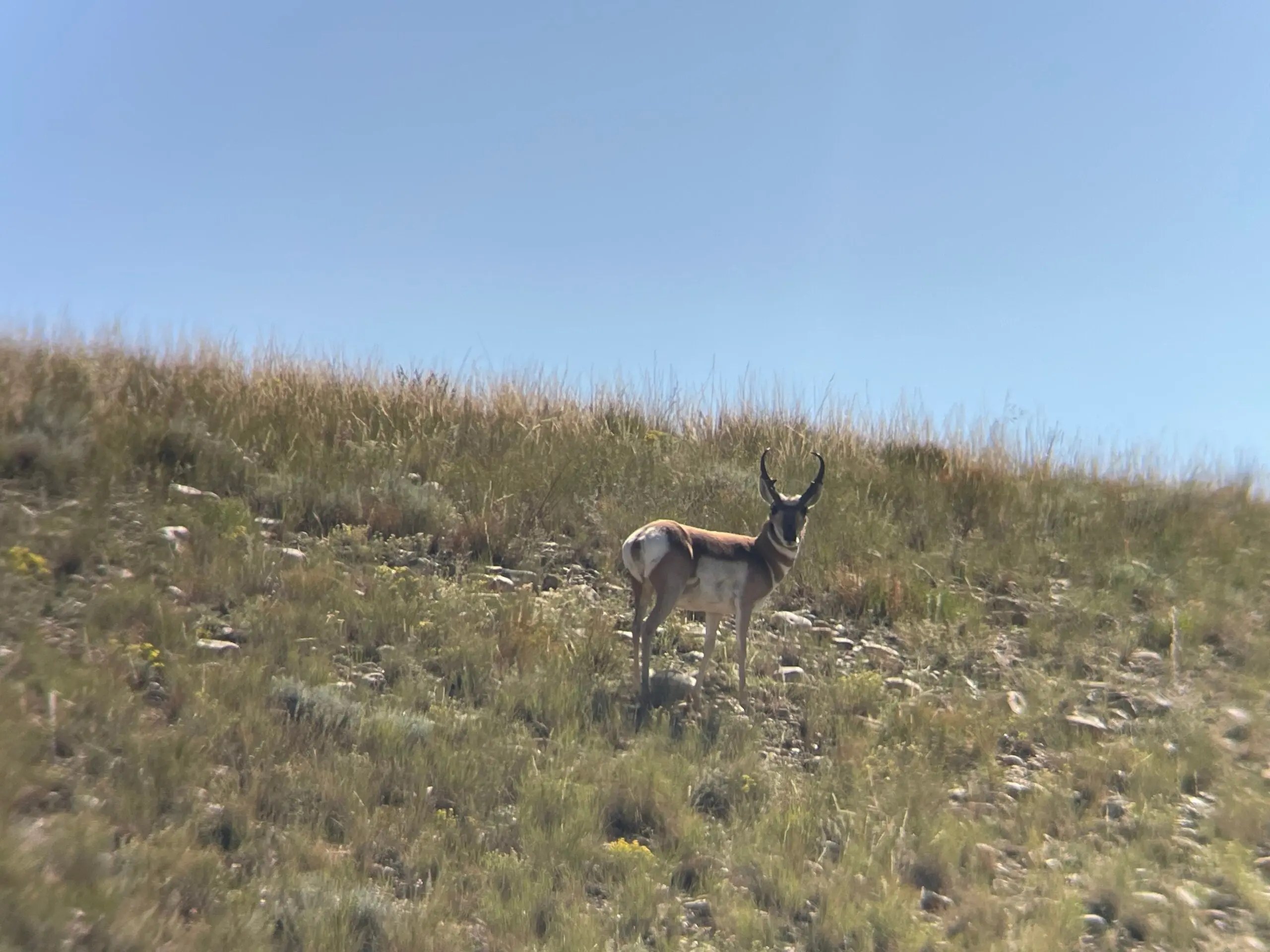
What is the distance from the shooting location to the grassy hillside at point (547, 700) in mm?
4867

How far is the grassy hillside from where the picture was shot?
487cm

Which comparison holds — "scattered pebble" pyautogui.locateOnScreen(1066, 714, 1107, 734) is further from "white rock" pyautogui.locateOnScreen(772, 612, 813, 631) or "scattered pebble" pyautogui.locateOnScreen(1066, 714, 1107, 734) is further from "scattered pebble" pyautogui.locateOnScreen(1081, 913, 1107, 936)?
"scattered pebble" pyautogui.locateOnScreen(1081, 913, 1107, 936)

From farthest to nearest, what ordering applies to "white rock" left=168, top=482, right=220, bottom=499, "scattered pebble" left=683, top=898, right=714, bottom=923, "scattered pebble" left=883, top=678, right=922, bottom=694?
"white rock" left=168, top=482, right=220, bottom=499
"scattered pebble" left=883, top=678, right=922, bottom=694
"scattered pebble" left=683, top=898, right=714, bottom=923

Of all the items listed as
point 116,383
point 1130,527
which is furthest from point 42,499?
point 1130,527

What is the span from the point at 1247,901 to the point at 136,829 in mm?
5670

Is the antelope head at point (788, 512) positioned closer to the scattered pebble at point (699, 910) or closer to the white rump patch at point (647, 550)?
the white rump patch at point (647, 550)

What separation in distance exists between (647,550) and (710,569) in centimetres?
52

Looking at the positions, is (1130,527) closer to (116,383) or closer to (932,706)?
(932,706)

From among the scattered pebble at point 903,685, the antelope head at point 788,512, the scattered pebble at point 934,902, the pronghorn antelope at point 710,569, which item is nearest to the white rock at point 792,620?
the scattered pebble at point 903,685

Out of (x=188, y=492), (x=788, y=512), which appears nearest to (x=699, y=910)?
(x=788, y=512)

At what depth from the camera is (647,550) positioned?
7.28m

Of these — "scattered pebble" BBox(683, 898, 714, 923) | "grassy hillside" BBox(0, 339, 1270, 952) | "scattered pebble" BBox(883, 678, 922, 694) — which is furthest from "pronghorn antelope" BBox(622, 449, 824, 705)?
"scattered pebble" BBox(683, 898, 714, 923)

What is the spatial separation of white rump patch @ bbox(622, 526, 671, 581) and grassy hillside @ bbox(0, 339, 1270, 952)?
2.93ft

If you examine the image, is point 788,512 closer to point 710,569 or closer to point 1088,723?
point 710,569
